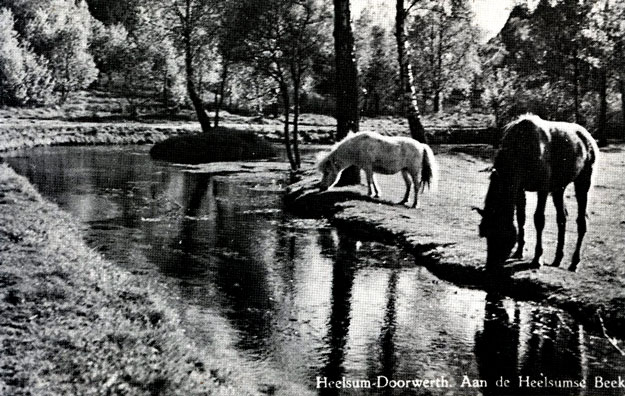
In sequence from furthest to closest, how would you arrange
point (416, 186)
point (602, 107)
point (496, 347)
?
point (602, 107) → point (416, 186) → point (496, 347)

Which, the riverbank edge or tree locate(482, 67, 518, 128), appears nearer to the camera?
the riverbank edge

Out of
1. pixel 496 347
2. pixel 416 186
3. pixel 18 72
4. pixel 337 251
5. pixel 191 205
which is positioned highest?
pixel 18 72

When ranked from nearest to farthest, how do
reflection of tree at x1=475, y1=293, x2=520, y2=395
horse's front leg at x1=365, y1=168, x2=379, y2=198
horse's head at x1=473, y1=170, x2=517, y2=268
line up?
reflection of tree at x1=475, y1=293, x2=520, y2=395, horse's head at x1=473, y1=170, x2=517, y2=268, horse's front leg at x1=365, y1=168, x2=379, y2=198

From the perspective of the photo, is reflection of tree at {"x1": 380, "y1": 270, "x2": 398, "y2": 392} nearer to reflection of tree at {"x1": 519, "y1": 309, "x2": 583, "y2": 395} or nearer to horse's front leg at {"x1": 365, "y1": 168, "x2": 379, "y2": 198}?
reflection of tree at {"x1": 519, "y1": 309, "x2": 583, "y2": 395}

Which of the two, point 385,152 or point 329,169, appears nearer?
point 385,152

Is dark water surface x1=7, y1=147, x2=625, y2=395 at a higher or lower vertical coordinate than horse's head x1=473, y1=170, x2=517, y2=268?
lower

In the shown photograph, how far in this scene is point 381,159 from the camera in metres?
24.0

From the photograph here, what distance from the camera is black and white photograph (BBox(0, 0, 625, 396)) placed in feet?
30.9

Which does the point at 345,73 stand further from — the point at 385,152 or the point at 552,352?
the point at 552,352

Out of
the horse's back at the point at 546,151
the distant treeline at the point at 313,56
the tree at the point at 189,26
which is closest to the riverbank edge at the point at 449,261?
the horse's back at the point at 546,151

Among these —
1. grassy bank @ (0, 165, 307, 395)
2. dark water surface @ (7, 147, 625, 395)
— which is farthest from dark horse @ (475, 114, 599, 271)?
grassy bank @ (0, 165, 307, 395)

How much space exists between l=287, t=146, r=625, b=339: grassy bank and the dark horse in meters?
0.65

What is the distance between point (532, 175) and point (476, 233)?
4155 mm

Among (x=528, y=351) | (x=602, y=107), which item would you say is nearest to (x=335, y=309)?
(x=528, y=351)
